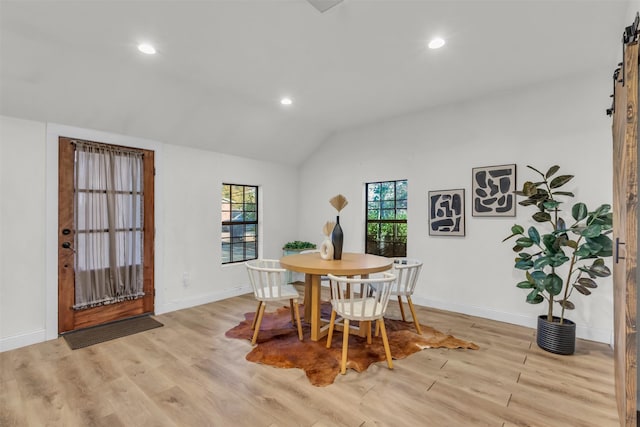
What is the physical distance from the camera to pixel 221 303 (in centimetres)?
443

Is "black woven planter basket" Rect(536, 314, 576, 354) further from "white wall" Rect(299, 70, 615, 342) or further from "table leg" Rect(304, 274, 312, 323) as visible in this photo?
"table leg" Rect(304, 274, 312, 323)

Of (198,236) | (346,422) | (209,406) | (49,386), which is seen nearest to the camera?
(346,422)

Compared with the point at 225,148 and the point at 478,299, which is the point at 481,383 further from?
the point at 225,148

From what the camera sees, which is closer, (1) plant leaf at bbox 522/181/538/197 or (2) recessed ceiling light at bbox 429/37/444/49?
(2) recessed ceiling light at bbox 429/37/444/49

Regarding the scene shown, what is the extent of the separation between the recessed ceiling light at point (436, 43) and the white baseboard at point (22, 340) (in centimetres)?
466

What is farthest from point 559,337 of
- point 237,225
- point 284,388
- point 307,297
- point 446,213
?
point 237,225

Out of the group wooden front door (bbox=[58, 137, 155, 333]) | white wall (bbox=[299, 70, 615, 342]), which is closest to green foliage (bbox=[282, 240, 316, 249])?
white wall (bbox=[299, 70, 615, 342])

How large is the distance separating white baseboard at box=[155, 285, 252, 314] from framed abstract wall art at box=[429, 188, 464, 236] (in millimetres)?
3097

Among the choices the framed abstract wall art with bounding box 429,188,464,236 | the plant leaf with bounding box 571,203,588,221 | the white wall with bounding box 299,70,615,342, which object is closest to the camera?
the plant leaf with bounding box 571,203,588,221

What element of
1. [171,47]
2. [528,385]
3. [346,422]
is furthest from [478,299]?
[171,47]

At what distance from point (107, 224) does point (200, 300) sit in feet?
5.25

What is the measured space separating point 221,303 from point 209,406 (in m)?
2.46

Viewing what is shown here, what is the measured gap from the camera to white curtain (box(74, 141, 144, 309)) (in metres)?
3.33

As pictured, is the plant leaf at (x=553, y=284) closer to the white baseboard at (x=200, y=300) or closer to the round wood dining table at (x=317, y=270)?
the round wood dining table at (x=317, y=270)
